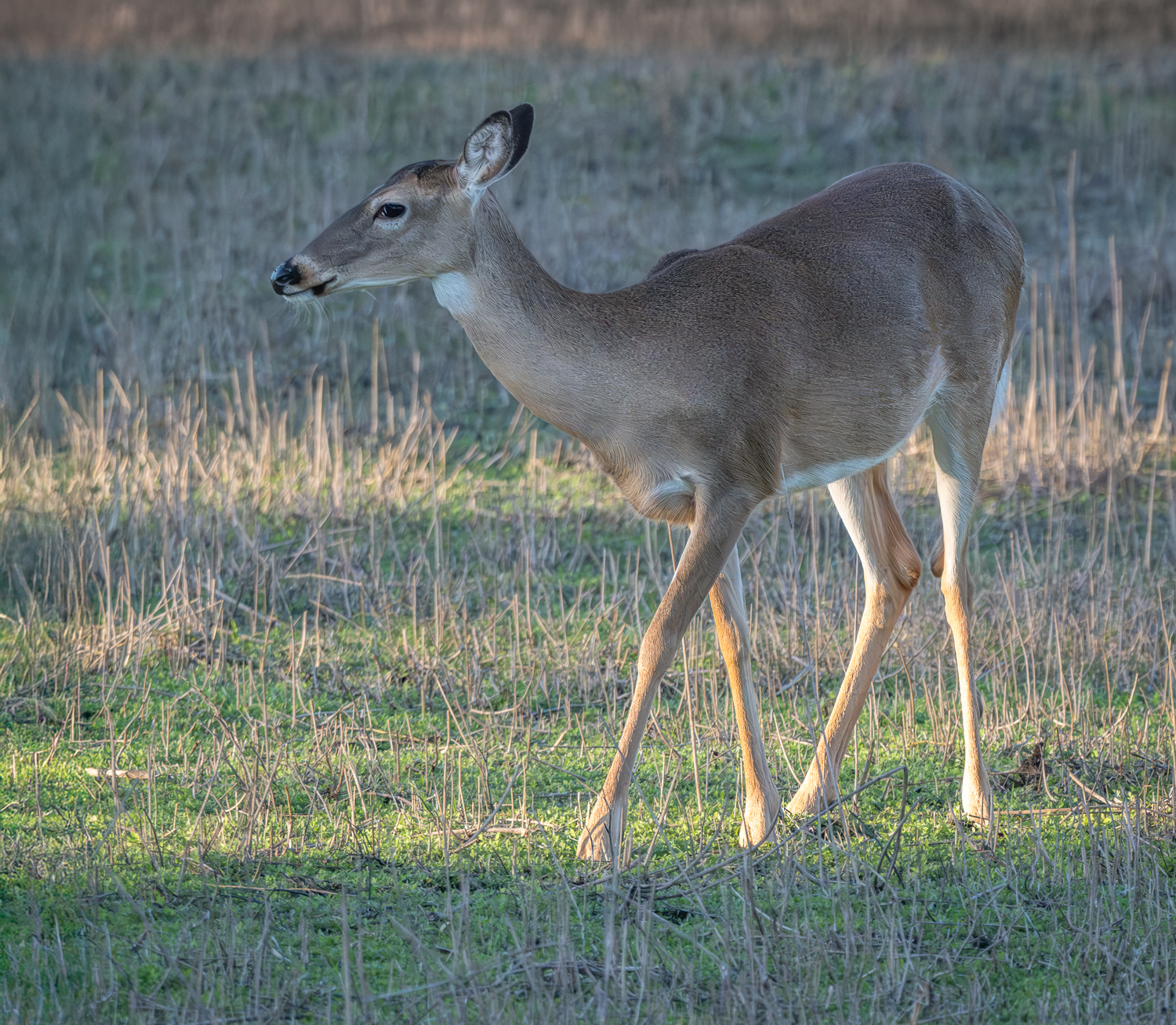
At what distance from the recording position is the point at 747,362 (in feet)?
16.6

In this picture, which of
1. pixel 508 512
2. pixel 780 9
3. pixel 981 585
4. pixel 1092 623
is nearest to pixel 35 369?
pixel 508 512

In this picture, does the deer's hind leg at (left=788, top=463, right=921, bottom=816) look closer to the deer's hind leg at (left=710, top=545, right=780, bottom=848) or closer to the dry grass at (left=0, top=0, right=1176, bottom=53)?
the deer's hind leg at (left=710, top=545, right=780, bottom=848)

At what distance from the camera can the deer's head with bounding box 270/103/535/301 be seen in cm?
477

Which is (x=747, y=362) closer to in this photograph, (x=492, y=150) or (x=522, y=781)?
(x=492, y=150)

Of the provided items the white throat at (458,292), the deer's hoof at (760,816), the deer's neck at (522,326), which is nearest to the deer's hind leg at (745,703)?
the deer's hoof at (760,816)

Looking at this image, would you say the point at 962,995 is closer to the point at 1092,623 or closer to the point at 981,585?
the point at 1092,623

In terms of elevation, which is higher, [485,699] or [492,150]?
[492,150]

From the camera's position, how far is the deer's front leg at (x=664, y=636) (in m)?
4.73

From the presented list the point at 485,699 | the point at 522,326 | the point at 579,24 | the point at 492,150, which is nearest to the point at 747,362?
the point at 522,326

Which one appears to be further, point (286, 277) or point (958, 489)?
point (958, 489)

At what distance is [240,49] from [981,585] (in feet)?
56.8

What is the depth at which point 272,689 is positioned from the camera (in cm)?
634

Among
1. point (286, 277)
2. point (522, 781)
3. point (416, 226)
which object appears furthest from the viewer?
point (522, 781)

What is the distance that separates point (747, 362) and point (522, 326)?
74 centimetres
